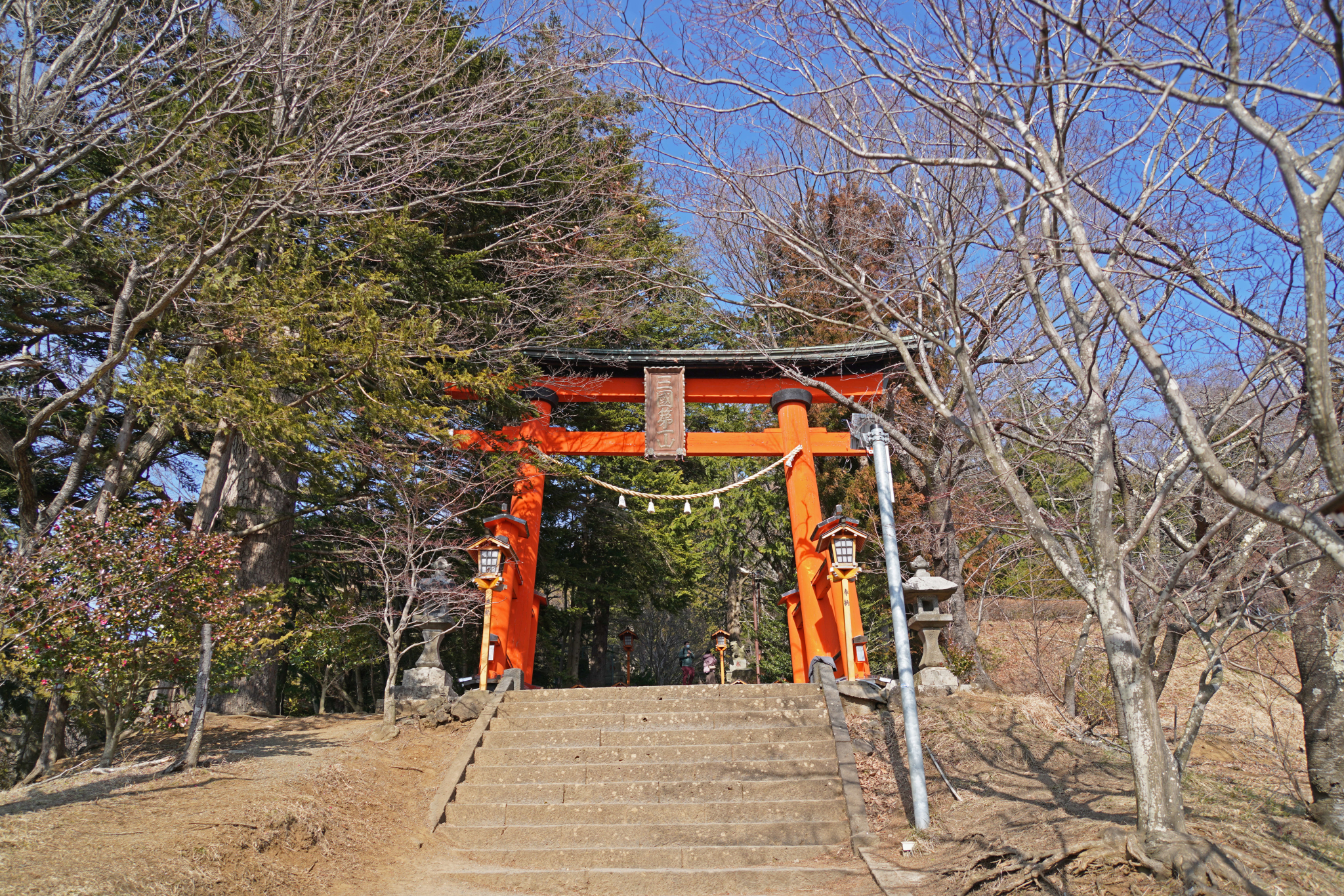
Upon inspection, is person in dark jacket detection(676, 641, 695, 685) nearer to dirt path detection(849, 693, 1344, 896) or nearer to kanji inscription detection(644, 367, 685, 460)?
kanji inscription detection(644, 367, 685, 460)

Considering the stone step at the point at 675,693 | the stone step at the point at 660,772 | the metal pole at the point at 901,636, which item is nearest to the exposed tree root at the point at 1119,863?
the metal pole at the point at 901,636

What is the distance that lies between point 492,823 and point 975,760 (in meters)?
4.42

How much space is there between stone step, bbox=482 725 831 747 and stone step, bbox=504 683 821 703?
0.69m

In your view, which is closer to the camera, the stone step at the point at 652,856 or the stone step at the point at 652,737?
→ the stone step at the point at 652,856

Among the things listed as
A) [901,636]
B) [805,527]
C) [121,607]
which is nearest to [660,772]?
[901,636]

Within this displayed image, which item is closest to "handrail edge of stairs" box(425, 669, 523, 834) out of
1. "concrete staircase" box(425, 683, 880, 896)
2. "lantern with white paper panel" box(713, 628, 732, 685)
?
"concrete staircase" box(425, 683, 880, 896)

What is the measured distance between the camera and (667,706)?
777 cm

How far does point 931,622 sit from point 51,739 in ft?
29.8

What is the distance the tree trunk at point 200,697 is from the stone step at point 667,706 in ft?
8.88

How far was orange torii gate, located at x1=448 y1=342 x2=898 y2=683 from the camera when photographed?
10117 millimetres

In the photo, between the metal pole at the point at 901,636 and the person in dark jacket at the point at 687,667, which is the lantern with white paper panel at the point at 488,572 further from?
the person in dark jacket at the point at 687,667

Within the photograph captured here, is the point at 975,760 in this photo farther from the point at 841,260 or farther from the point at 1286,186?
the point at 1286,186

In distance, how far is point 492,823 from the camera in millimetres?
6070

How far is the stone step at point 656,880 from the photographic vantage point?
5137 mm
